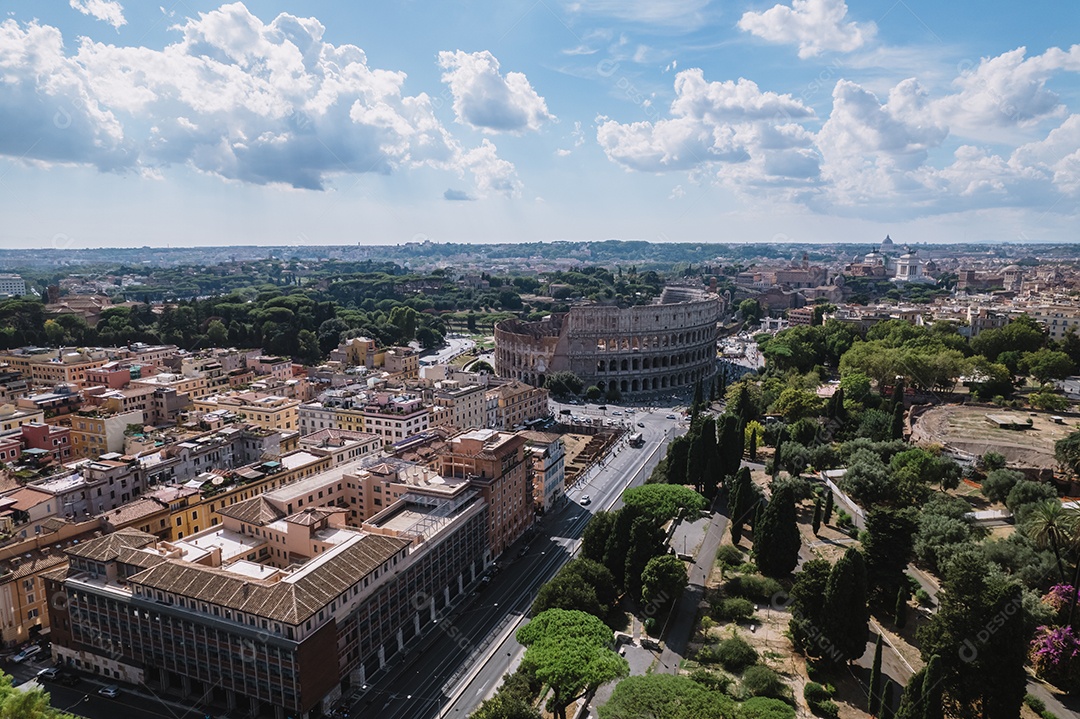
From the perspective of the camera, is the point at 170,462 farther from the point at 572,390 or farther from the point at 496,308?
the point at 496,308

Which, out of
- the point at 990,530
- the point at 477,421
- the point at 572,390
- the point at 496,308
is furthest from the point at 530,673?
the point at 496,308

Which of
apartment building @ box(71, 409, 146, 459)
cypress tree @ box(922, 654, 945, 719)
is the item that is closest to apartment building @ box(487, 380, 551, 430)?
apartment building @ box(71, 409, 146, 459)

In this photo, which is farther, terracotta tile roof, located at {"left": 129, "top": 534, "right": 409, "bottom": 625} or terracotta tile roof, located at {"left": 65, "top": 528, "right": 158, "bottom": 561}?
terracotta tile roof, located at {"left": 65, "top": 528, "right": 158, "bottom": 561}

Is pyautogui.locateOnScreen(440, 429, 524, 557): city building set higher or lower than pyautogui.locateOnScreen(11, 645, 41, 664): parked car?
higher

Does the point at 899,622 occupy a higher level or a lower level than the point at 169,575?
lower

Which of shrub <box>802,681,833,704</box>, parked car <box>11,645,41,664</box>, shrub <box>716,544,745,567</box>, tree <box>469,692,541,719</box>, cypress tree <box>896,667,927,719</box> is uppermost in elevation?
cypress tree <box>896,667,927,719</box>

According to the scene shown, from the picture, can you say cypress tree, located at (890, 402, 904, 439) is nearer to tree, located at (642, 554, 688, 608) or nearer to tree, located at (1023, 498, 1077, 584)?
tree, located at (1023, 498, 1077, 584)

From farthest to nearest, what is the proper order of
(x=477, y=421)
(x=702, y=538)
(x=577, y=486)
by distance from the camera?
(x=477, y=421) → (x=577, y=486) → (x=702, y=538)
